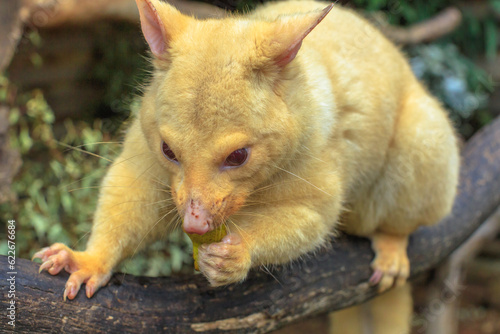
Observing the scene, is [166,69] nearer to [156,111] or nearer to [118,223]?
[156,111]

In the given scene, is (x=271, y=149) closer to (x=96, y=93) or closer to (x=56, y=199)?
(x=56, y=199)

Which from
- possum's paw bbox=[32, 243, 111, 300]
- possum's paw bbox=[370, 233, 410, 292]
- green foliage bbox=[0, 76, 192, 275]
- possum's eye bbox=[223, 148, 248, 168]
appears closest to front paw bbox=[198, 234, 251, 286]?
possum's eye bbox=[223, 148, 248, 168]

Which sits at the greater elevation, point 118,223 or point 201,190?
point 201,190


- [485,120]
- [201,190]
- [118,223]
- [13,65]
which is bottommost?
[13,65]

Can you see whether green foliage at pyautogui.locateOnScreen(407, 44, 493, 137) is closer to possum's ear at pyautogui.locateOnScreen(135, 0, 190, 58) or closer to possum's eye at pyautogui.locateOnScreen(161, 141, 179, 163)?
possum's ear at pyautogui.locateOnScreen(135, 0, 190, 58)

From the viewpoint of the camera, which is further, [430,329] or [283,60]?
[430,329]

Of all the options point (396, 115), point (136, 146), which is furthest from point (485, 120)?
point (136, 146)

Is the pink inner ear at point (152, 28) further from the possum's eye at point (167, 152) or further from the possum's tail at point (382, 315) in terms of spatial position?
the possum's tail at point (382, 315)
